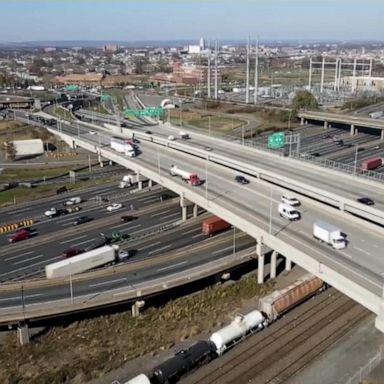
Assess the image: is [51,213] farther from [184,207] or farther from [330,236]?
[330,236]

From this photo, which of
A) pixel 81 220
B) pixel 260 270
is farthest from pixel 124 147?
pixel 260 270

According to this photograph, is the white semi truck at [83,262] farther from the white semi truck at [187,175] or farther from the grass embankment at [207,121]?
the grass embankment at [207,121]

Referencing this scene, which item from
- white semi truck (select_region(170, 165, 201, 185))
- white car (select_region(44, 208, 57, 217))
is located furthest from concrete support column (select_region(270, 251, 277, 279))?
white car (select_region(44, 208, 57, 217))

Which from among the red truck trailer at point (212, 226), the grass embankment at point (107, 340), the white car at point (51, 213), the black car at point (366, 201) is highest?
the black car at point (366, 201)

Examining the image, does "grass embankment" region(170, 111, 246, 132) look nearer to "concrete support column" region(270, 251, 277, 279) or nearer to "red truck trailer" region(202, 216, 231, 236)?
"red truck trailer" region(202, 216, 231, 236)

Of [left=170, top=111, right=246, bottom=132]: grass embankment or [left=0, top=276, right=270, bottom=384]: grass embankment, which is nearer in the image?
[left=0, top=276, right=270, bottom=384]: grass embankment

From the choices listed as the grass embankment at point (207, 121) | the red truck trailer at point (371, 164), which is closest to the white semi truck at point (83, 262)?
the red truck trailer at point (371, 164)
